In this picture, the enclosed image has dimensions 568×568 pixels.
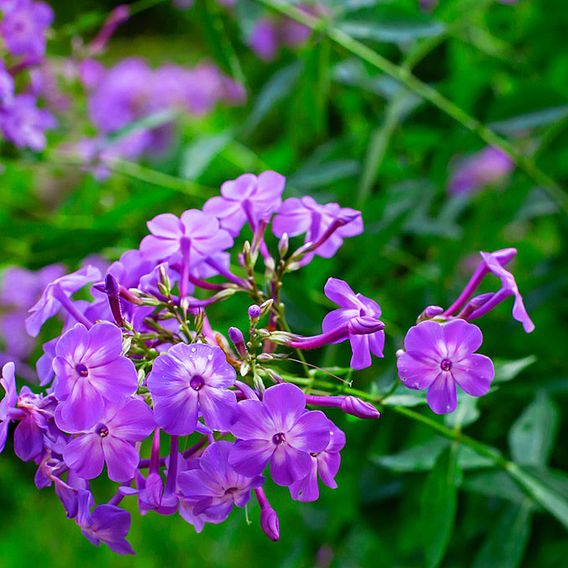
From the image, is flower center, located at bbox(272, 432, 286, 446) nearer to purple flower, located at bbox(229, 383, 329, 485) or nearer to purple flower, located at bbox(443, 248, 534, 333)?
purple flower, located at bbox(229, 383, 329, 485)

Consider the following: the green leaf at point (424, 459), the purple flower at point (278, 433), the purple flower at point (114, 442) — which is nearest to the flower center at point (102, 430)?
the purple flower at point (114, 442)

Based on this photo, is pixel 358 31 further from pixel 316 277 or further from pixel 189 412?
pixel 189 412

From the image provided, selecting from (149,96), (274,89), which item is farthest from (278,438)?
(149,96)

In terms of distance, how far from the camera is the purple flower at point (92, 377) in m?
0.75

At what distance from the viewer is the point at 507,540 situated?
54.6 inches

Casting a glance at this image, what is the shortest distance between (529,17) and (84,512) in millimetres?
1666

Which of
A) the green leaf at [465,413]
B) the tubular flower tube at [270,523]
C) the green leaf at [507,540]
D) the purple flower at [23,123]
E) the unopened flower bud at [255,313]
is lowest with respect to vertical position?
the green leaf at [507,540]

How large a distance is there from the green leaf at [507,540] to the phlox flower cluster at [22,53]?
1039mm

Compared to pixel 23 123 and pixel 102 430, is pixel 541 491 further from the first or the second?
pixel 23 123

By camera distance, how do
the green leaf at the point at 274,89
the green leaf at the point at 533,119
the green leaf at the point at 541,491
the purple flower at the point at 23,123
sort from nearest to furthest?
the green leaf at the point at 541,491
the purple flower at the point at 23,123
the green leaf at the point at 533,119
the green leaf at the point at 274,89

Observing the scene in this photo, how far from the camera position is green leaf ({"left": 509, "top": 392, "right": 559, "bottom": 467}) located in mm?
1415

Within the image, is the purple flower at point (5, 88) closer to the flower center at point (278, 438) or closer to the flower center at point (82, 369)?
the flower center at point (82, 369)

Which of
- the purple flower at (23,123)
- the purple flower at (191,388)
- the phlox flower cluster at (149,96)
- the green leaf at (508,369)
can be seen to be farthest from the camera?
the phlox flower cluster at (149,96)

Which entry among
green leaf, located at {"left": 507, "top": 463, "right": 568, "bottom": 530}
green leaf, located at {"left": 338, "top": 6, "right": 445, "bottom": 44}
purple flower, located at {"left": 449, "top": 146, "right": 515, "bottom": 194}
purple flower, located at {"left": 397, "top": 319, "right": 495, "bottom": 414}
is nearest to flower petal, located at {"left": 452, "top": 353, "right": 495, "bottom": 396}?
purple flower, located at {"left": 397, "top": 319, "right": 495, "bottom": 414}
